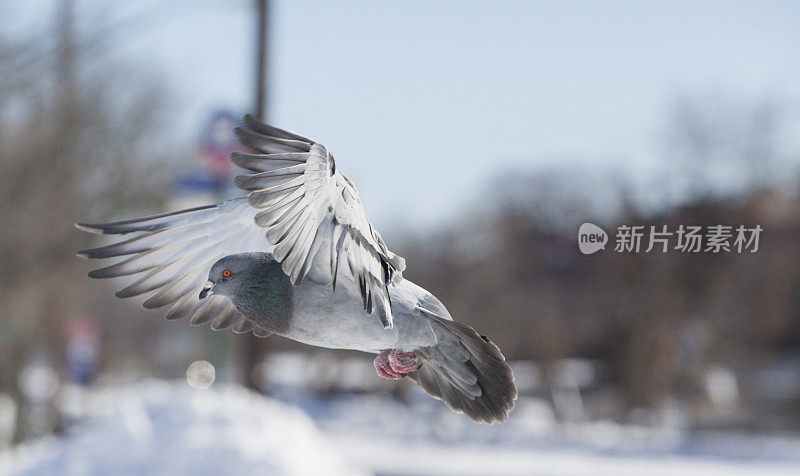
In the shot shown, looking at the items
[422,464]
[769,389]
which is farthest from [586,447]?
[769,389]

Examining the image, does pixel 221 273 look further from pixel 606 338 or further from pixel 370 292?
pixel 606 338

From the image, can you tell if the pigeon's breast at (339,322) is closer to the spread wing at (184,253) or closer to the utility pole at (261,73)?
the spread wing at (184,253)

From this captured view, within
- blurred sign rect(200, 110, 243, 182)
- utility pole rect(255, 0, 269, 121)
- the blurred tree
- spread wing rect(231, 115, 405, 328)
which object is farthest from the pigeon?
the blurred tree

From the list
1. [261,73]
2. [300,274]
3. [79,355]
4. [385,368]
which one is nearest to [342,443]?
[79,355]

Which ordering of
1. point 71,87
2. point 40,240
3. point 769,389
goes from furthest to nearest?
1. point 769,389
2. point 40,240
3. point 71,87

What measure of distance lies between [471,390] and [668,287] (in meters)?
9.86

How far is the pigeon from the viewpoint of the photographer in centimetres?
63

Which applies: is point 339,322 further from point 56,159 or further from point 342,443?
point 342,443

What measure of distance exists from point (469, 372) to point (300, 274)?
0.18 metres

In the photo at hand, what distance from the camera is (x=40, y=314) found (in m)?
Answer: 17.3

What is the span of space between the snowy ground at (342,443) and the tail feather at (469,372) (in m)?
0.04

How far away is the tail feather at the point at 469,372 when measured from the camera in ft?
2.23

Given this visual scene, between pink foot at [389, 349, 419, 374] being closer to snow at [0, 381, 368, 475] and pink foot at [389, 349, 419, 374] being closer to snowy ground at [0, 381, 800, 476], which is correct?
snowy ground at [0, 381, 800, 476]

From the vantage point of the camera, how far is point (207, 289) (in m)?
0.67
